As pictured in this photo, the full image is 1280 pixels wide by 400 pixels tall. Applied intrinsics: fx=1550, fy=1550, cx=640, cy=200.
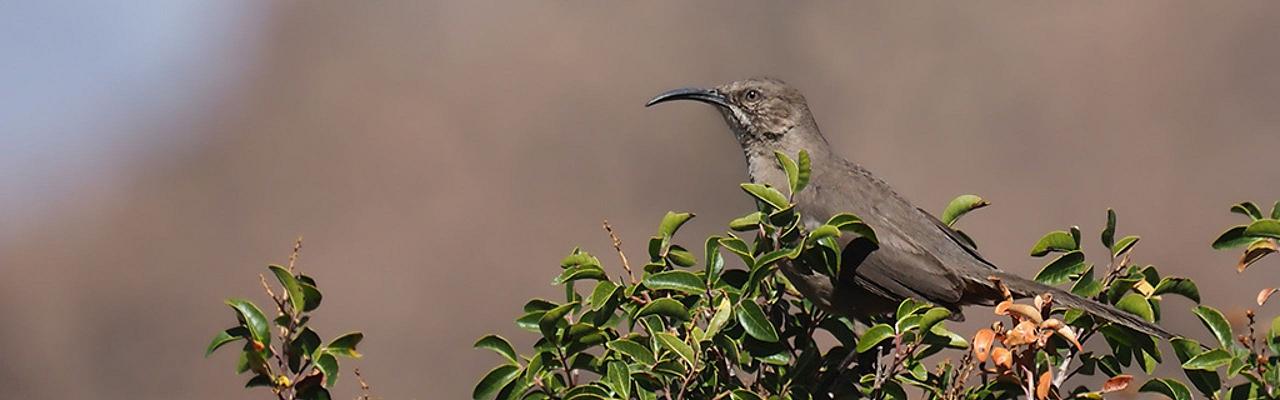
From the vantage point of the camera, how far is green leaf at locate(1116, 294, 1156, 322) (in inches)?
159

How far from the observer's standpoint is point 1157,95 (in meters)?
28.1

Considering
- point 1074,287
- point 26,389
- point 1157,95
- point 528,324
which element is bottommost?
point 1074,287

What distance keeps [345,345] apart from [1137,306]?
2.06 m

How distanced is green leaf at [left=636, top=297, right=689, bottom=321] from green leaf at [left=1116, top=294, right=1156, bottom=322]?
117cm

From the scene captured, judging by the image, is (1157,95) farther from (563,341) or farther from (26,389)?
(563,341)

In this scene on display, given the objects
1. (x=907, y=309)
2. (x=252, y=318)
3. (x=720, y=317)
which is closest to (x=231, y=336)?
(x=252, y=318)

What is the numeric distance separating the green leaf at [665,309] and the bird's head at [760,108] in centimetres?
265

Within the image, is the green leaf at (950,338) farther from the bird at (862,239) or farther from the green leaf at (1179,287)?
the green leaf at (1179,287)

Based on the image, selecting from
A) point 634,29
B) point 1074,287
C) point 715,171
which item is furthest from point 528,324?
point 634,29

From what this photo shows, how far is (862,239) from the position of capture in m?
5.04

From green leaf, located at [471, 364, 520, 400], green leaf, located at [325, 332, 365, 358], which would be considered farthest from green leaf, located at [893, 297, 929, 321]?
green leaf, located at [325, 332, 365, 358]

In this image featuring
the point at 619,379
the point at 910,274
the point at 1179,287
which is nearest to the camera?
the point at 619,379

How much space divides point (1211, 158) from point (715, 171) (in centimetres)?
859

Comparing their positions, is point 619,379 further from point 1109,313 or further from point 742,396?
point 1109,313
